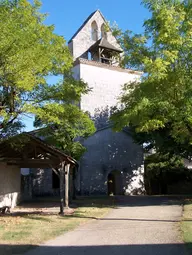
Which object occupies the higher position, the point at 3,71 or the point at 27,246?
the point at 3,71

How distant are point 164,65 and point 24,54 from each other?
496cm

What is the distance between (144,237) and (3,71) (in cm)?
713

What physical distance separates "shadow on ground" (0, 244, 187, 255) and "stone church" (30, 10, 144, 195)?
20.6m

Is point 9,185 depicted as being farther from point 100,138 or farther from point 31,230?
point 100,138

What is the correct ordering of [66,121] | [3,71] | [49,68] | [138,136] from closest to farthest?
[3,71]
[49,68]
[66,121]
[138,136]

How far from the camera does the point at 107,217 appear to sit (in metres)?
13.7

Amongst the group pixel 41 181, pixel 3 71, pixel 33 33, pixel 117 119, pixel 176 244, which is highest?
pixel 33 33

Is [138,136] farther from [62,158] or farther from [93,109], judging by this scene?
[62,158]

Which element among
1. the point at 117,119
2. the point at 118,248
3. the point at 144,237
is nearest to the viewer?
the point at 118,248

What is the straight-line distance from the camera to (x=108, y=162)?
30.2 m

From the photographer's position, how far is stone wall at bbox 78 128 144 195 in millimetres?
29047

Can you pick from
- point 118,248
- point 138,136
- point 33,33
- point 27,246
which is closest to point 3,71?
point 33,33

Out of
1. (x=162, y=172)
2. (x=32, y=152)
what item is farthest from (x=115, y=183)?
(x=32, y=152)

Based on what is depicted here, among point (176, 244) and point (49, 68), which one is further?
point (49, 68)
